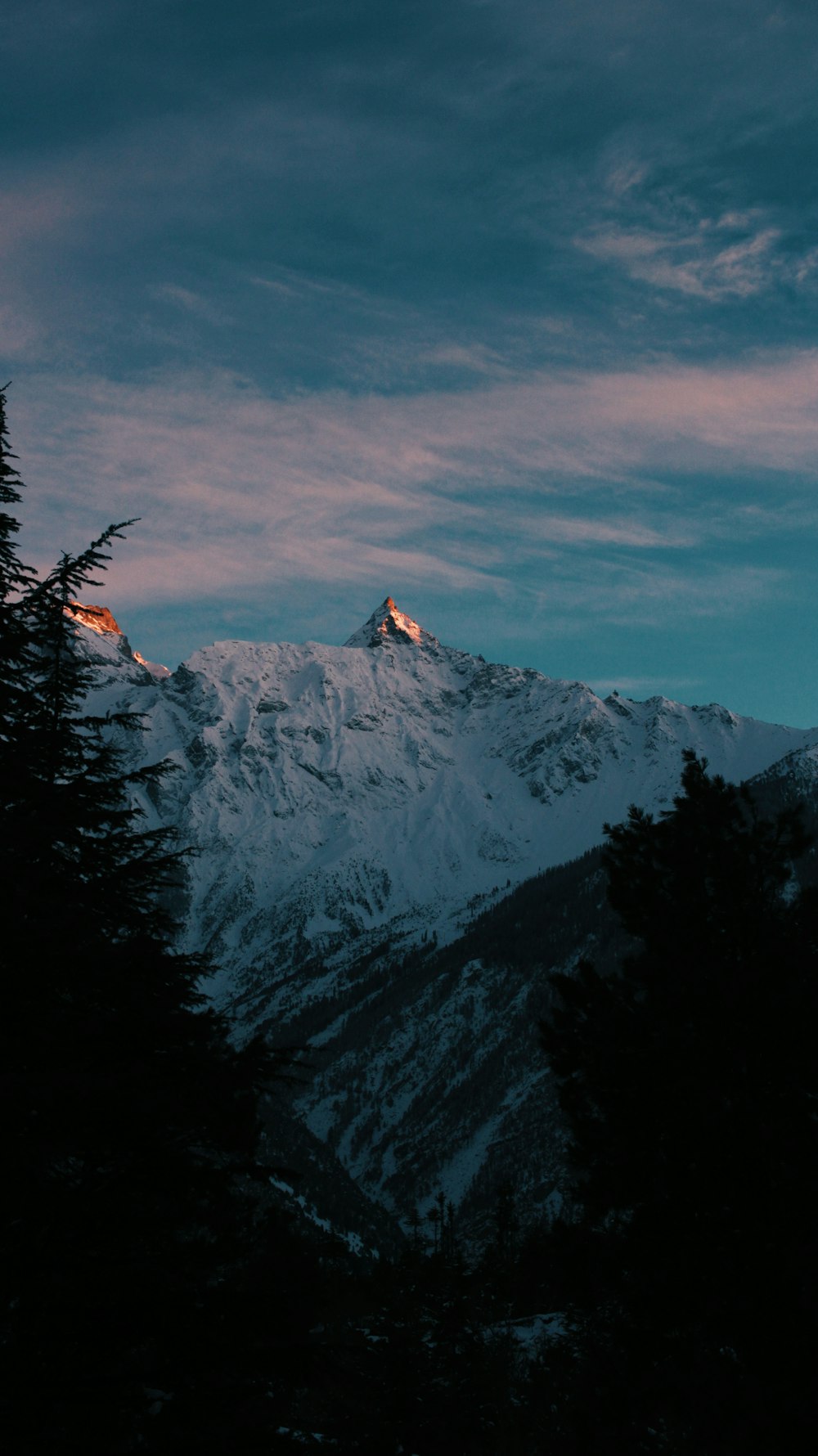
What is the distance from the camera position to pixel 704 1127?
43.6ft

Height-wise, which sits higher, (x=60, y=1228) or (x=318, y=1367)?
(x=60, y=1228)

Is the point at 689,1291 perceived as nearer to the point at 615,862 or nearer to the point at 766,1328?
the point at 766,1328

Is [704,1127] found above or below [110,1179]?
below

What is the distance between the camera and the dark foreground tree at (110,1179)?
807 centimetres

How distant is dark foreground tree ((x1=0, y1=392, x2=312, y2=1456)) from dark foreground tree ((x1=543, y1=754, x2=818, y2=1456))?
5837 mm

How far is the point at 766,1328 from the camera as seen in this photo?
12.4 metres

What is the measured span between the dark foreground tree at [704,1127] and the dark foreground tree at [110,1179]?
5.84 metres

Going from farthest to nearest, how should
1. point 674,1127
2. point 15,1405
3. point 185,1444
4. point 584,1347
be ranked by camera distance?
point 584,1347, point 674,1127, point 185,1444, point 15,1405

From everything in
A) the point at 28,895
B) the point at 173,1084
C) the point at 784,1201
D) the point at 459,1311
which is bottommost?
the point at 459,1311

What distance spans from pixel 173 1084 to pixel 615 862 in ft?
30.1

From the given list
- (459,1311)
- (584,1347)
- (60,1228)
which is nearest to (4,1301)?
(60,1228)

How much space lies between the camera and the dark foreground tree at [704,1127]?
40.5ft

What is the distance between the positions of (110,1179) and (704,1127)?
8616 mm

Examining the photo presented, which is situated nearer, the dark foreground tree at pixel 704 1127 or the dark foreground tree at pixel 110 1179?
the dark foreground tree at pixel 110 1179
